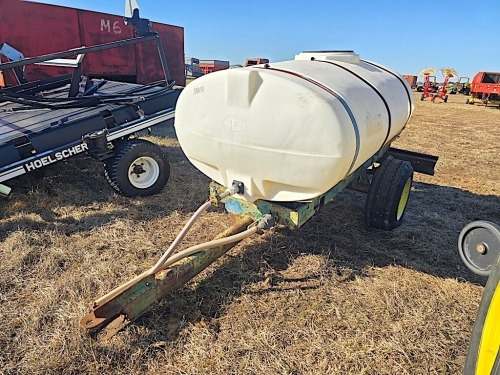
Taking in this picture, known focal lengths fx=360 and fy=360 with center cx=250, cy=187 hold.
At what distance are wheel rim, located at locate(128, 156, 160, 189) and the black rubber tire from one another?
364 centimetres

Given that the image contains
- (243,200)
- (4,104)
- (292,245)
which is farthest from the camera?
(4,104)

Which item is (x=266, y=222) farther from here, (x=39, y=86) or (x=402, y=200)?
(x=39, y=86)

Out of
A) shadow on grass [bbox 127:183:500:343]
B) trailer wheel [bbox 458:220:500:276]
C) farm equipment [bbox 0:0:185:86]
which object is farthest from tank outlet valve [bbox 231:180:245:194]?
farm equipment [bbox 0:0:185:86]

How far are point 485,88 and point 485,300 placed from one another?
20.5m

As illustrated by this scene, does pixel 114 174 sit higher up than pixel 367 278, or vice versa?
pixel 114 174

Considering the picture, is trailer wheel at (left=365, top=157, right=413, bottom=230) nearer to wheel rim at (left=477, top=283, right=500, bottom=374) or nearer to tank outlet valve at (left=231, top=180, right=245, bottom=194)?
tank outlet valve at (left=231, top=180, right=245, bottom=194)

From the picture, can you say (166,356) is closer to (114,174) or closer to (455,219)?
(114,174)

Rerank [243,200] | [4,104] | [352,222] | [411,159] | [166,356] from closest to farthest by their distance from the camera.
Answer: [166,356] < [243,200] < [352,222] < [411,159] < [4,104]

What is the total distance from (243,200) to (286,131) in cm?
81

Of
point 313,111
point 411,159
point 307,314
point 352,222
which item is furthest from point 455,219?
point 313,111

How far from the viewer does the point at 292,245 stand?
3367 millimetres

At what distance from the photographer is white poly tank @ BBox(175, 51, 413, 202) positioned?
87.0 inches

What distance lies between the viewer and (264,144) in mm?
2381

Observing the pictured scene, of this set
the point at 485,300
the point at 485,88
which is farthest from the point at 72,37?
the point at 485,88
